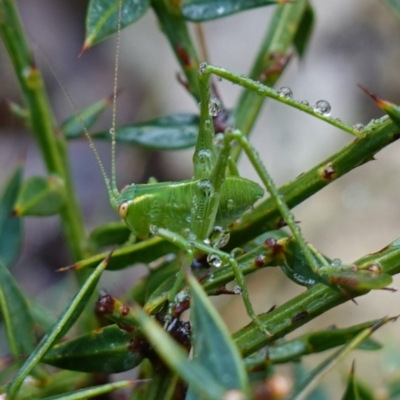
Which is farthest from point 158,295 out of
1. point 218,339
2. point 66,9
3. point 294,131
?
point 66,9

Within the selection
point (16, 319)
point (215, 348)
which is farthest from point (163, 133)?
point (215, 348)

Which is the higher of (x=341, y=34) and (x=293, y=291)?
(x=341, y=34)

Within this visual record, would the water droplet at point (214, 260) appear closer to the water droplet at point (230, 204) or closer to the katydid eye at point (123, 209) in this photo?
the water droplet at point (230, 204)

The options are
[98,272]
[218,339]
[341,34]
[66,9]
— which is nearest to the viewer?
[218,339]

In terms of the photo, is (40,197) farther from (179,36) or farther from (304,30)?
(304,30)

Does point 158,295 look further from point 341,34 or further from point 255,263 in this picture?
point 341,34

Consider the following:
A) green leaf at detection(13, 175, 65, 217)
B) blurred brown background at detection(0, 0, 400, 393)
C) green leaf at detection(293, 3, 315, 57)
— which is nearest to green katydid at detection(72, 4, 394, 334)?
green leaf at detection(13, 175, 65, 217)

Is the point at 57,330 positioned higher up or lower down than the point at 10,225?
lower down
